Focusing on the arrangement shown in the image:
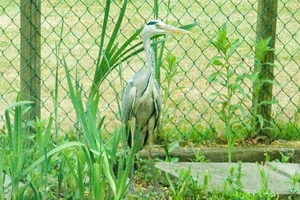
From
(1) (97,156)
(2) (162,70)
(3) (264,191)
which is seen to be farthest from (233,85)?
(2) (162,70)

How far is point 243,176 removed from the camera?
223 inches

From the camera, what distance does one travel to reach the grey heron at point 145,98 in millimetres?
5516

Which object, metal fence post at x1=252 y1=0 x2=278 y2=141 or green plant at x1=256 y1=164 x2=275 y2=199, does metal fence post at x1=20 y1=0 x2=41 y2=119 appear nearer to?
metal fence post at x1=252 y1=0 x2=278 y2=141

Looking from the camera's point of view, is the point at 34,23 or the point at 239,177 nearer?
the point at 239,177

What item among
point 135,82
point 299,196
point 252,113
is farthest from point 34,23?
point 299,196

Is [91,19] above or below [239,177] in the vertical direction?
above

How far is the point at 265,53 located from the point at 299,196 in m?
1.31

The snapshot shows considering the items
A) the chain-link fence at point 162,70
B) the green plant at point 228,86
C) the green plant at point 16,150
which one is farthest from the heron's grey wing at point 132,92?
the green plant at point 16,150

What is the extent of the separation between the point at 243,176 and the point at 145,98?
2.59ft

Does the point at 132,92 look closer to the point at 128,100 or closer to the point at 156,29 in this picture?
the point at 128,100

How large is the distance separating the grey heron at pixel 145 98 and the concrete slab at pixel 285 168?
0.81 metres

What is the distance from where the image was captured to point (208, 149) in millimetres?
6285

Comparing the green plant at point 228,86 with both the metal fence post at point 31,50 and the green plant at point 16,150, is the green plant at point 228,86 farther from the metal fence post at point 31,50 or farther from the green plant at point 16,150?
the green plant at point 16,150

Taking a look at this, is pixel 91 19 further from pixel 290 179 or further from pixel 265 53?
pixel 290 179
